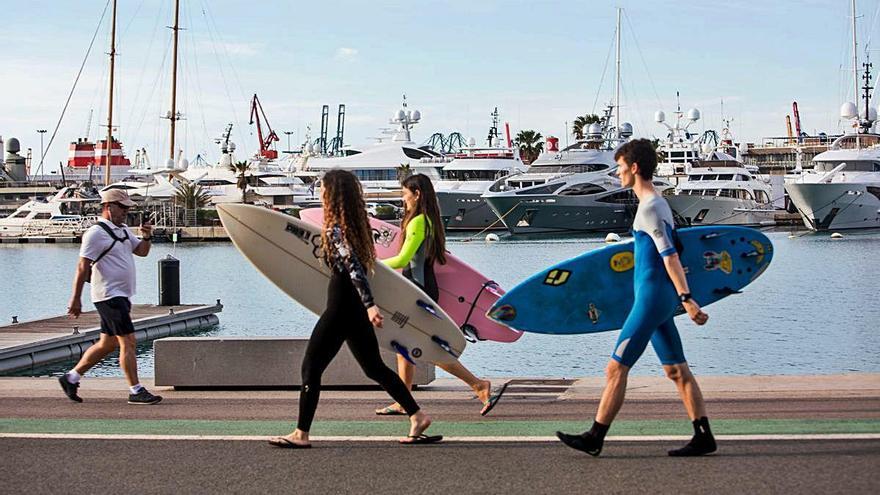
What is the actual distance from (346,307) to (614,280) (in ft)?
6.03

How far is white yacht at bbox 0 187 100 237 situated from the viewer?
90312 mm

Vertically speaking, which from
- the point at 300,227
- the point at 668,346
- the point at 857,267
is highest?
the point at 300,227

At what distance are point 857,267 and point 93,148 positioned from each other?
4665 inches

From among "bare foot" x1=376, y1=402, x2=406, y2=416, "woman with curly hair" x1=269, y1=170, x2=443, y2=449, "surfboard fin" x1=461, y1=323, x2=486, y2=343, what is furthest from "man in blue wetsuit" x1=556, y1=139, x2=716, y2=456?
"surfboard fin" x1=461, y1=323, x2=486, y2=343

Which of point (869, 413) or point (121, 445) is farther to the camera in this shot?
point (869, 413)

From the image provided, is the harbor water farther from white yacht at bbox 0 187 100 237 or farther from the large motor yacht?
white yacht at bbox 0 187 100 237

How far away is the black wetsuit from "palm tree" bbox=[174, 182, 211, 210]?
90.6 metres

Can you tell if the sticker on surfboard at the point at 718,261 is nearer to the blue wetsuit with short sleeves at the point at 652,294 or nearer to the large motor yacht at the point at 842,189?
the blue wetsuit with short sleeves at the point at 652,294

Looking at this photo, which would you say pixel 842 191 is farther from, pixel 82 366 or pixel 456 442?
pixel 456 442

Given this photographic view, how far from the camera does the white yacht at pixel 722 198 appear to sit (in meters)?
88.3

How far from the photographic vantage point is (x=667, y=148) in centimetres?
11256

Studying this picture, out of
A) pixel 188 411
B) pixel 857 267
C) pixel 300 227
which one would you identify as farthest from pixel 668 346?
pixel 857 267

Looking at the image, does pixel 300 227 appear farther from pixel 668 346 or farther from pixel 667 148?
pixel 667 148

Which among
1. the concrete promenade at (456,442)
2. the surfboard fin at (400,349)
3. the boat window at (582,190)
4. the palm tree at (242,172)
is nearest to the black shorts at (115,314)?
the concrete promenade at (456,442)
